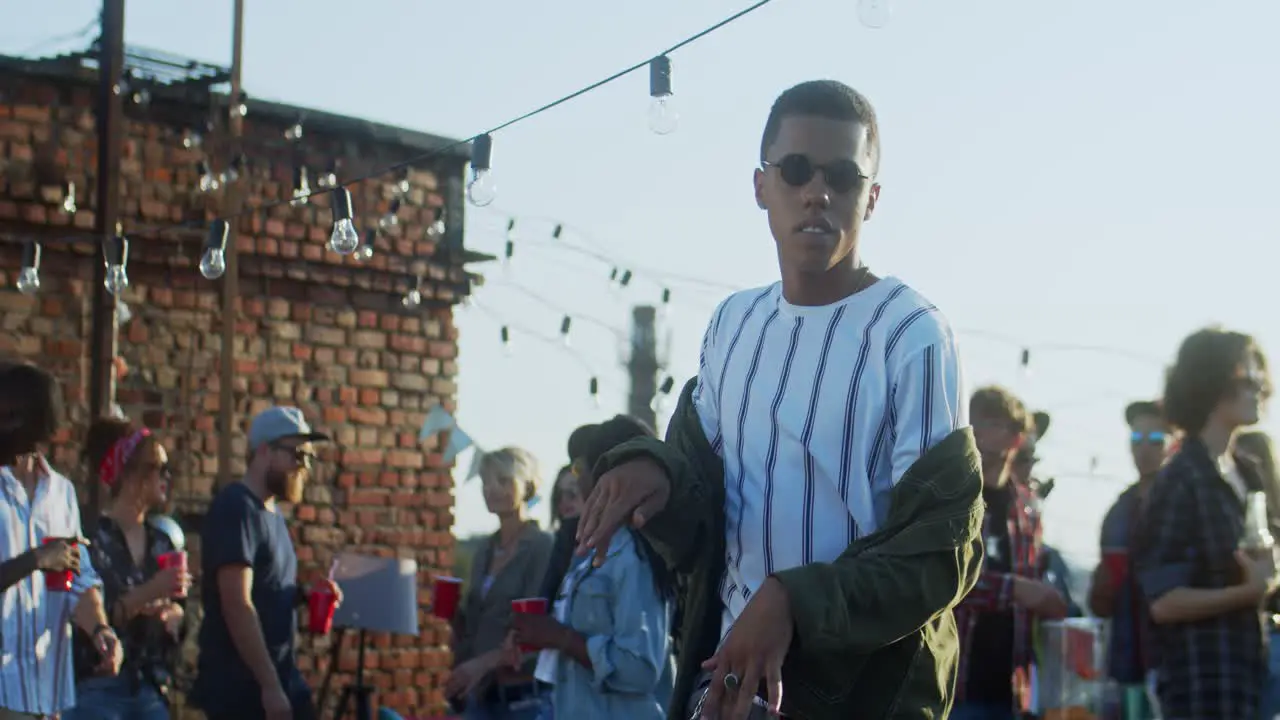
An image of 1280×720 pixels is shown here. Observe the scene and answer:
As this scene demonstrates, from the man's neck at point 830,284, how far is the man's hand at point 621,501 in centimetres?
32

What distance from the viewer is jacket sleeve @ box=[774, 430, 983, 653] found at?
213 centimetres

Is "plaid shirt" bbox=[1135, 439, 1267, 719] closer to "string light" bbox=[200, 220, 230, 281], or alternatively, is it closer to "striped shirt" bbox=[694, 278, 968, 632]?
"striped shirt" bbox=[694, 278, 968, 632]

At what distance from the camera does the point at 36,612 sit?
5.20m

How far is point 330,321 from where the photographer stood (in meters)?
10.4

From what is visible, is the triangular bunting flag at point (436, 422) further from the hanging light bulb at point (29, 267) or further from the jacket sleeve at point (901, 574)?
the jacket sleeve at point (901, 574)

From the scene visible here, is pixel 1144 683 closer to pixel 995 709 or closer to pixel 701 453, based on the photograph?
pixel 995 709

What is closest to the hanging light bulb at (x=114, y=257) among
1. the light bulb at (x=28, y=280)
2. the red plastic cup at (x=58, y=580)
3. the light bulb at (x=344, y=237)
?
the light bulb at (x=28, y=280)

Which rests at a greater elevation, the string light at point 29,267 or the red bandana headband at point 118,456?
the string light at point 29,267

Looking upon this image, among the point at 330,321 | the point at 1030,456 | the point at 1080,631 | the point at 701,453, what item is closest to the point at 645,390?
the point at 330,321

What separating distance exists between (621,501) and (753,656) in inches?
12.7

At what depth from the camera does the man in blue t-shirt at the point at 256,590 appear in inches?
233

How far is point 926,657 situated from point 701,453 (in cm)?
44

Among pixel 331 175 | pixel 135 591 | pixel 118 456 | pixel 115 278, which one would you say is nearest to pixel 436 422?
pixel 331 175

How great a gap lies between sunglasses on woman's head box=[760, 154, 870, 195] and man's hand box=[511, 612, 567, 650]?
9.79 ft
